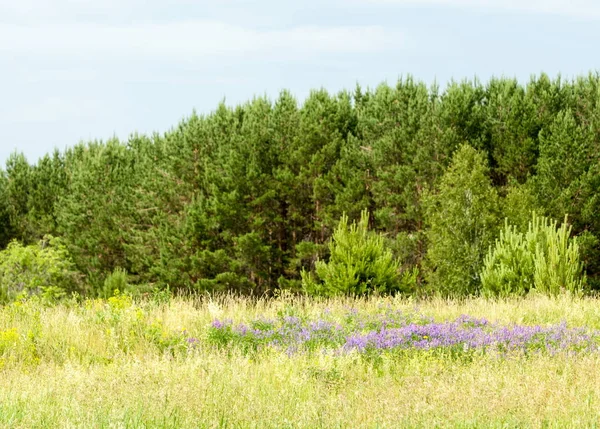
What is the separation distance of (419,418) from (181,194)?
82.9 feet

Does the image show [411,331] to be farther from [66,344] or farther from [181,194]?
[181,194]

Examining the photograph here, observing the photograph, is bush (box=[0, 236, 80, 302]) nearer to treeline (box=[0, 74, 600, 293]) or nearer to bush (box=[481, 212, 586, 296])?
treeline (box=[0, 74, 600, 293])

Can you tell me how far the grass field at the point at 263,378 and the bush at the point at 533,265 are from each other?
494 cm

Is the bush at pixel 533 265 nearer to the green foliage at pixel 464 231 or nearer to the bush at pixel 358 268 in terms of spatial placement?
the green foliage at pixel 464 231

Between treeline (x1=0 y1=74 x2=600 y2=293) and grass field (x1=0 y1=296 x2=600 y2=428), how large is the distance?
1093 centimetres

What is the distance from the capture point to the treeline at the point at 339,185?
23.0 metres

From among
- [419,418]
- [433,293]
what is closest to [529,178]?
[433,293]

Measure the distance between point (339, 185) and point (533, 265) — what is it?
9.73 metres

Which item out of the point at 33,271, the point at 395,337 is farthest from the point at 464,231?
the point at 33,271

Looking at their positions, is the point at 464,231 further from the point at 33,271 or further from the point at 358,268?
the point at 33,271

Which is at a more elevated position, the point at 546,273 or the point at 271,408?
the point at 271,408

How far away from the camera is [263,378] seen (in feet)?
25.4

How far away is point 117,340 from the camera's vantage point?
11047 millimetres

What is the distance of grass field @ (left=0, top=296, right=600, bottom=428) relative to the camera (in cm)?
588
